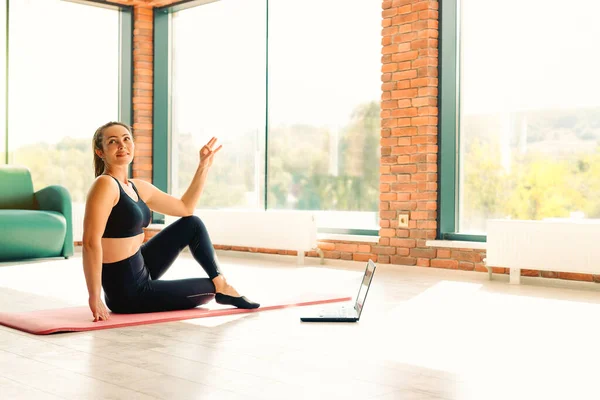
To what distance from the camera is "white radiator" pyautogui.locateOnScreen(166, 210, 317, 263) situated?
6.96 m

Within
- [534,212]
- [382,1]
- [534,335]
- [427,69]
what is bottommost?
[534,335]

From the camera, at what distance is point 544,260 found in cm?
538

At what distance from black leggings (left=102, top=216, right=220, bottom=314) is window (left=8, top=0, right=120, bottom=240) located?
480 centimetres

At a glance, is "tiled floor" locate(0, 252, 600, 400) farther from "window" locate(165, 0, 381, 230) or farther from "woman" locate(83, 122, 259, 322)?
"window" locate(165, 0, 381, 230)

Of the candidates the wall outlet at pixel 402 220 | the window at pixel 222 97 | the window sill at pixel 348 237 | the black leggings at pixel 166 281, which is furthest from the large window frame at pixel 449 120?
the black leggings at pixel 166 281

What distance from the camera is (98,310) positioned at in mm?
3520

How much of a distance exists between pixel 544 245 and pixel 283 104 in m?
3.20

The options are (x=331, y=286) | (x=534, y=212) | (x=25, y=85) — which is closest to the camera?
(x=331, y=286)

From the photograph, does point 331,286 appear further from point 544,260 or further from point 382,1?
point 382,1

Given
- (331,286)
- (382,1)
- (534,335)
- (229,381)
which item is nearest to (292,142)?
(382,1)

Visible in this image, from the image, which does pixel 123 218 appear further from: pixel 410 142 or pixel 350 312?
pixel 410 142

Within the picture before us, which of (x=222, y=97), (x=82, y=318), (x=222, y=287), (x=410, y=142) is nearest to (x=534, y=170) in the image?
(x=410, y=142)

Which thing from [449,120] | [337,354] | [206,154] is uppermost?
[449,120]

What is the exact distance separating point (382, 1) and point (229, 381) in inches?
187
